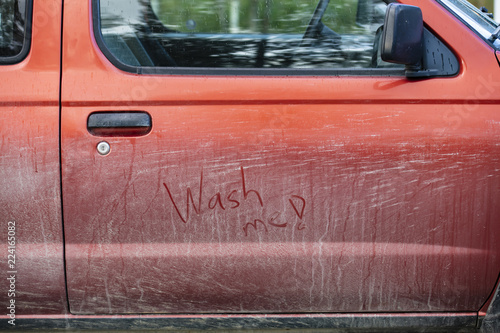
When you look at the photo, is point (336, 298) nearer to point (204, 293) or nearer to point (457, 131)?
point (204, 293)

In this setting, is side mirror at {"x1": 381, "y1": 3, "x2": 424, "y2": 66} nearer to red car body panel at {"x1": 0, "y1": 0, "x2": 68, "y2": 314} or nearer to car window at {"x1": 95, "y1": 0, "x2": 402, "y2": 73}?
car window at {"x1": 95, "y1": 0, "x2": 402, "y2": 73}

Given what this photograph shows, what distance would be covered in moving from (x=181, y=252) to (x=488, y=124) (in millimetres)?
1123

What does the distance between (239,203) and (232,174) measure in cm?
10

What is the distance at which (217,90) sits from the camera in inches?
70.0

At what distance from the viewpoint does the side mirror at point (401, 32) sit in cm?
168

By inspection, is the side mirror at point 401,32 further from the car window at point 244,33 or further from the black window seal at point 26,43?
the black window seal at point 26,43

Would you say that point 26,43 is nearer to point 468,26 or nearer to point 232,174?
point 232,174

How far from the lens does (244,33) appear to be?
187cm

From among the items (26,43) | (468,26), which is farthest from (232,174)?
(468,26)

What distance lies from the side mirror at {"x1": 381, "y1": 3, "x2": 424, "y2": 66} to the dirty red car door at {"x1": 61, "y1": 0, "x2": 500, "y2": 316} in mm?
133

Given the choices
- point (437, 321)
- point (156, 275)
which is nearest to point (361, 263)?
point (437, 321)

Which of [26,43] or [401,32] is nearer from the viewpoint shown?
[401,32]

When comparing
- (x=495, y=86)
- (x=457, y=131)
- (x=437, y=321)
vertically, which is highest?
(x=495, y=86)

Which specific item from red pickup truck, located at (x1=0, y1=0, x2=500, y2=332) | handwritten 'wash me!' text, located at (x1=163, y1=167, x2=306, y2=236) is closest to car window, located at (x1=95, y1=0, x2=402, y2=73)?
red pickup truck, located at (x1=0, y1=0, x2=500, y2=332)
